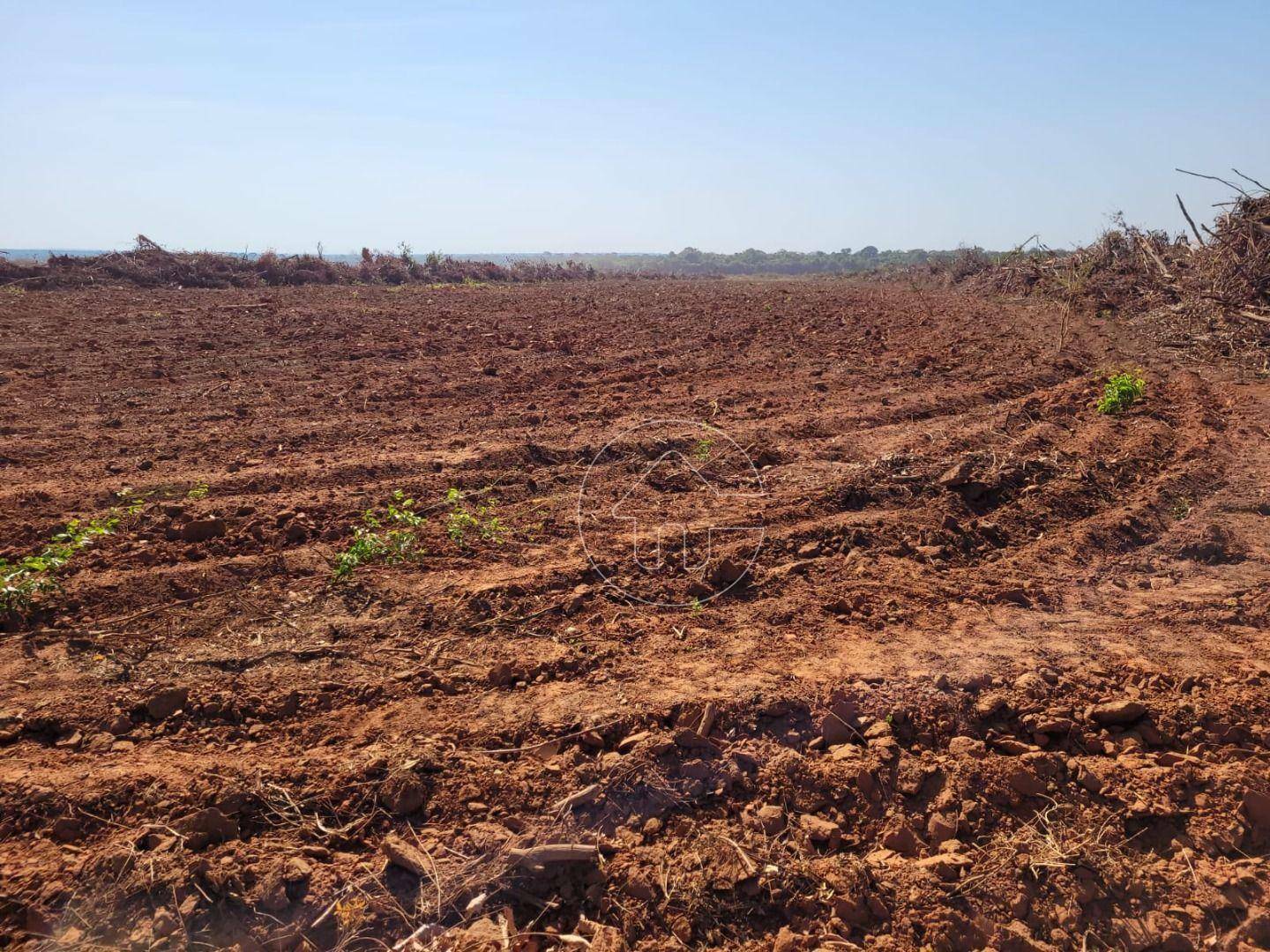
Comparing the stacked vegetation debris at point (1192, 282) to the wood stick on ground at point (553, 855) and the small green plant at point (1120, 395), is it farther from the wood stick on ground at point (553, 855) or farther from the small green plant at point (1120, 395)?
the wood stick on ground at point (553, 855)

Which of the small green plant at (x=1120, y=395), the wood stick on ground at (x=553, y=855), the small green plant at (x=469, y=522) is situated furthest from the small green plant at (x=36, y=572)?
the small green plant at (x=1120, y=395)

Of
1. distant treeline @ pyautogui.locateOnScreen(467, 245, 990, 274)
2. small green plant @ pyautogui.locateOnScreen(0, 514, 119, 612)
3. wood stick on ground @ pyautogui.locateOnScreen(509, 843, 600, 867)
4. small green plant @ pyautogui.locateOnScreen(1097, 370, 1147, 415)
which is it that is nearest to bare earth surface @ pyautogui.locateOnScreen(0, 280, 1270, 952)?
wood stick on ground @ pyautogui.locateOnScreen(509, 843, 600, 867)

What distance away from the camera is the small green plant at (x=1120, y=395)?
7492 millimetres

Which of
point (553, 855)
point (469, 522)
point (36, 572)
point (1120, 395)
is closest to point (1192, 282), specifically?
point (1120, 395)

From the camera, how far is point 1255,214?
416 inches

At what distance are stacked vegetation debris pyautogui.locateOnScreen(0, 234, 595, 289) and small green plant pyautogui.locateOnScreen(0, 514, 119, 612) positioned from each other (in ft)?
57.3

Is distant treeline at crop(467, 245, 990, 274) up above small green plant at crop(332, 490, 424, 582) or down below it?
above

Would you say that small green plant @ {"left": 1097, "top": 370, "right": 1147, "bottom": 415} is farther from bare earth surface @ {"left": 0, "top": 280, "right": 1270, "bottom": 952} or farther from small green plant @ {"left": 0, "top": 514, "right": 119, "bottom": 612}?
small green plant @ {"left": 0, "top": 514, "right": 119, "bottom": 612}

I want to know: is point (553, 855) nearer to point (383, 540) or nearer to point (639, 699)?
point (639, 699)

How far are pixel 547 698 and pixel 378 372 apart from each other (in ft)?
23.4

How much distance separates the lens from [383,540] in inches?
181

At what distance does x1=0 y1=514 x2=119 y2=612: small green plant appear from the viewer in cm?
382

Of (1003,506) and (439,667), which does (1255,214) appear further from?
(439,667)

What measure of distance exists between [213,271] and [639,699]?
2214 centimetres
